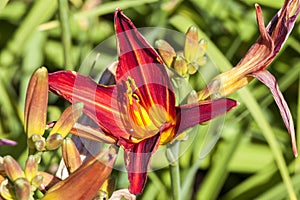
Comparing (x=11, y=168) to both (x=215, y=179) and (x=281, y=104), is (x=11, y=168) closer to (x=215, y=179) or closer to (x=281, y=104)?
(x=281, y=104)

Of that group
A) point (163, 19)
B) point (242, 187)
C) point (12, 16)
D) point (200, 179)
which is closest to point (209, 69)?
point (163, 19)

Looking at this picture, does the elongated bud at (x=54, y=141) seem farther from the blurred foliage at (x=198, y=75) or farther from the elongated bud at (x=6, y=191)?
the blurred foliage at (x=198, y=75)

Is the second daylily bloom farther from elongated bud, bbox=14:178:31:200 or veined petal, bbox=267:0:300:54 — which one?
elongated bud, bbox=14:178:31:200

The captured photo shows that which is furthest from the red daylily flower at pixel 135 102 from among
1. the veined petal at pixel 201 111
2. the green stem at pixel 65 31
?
the green stem at pixel 65 31

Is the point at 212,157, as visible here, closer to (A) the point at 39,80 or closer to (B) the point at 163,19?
(B) the point at 163,19

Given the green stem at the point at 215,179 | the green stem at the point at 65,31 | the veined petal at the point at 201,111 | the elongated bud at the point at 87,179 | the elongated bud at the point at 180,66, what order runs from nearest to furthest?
→ the elongated bud at the point at 87,179
the veined petal at the point at 201,111
the elongated bud at the point at 180,66
the green stem at the point at 65,31
the green stem at the point at 215,179
